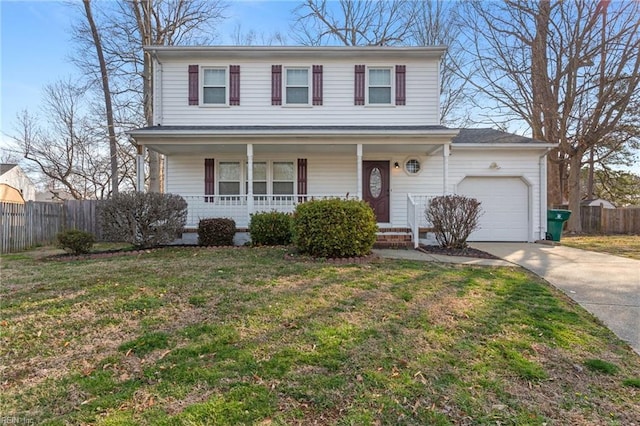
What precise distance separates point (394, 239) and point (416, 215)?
1002 millimetres

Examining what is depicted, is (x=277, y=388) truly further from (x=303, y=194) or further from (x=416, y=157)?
(x=416, y=157)

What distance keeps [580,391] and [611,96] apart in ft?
57.8

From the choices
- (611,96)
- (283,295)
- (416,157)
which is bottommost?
(283,295)

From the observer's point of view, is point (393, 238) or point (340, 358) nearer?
point (340, 358)

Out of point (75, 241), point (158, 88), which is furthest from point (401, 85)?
point (75, 241)

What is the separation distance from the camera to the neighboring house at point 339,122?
11.6 meters

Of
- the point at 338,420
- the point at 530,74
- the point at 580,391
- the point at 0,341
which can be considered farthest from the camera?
the point at 530,74

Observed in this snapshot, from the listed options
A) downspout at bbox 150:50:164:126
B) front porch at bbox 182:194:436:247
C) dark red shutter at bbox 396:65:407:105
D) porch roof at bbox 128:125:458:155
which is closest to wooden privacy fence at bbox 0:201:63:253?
porch roof at bbox 128:125:458:155

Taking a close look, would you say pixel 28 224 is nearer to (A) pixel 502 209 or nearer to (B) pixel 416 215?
(B) pixel 416 215

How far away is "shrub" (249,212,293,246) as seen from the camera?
9.27 metres

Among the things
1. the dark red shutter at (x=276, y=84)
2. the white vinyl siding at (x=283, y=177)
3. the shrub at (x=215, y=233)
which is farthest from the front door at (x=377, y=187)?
the shrub at (x=215, y=233)

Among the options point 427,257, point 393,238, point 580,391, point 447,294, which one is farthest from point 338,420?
point 393,238

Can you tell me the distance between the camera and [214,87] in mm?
11672

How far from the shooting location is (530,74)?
55.2ft
